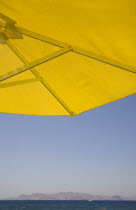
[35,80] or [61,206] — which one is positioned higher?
[35,80]

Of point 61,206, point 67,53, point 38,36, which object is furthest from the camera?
point 61,206

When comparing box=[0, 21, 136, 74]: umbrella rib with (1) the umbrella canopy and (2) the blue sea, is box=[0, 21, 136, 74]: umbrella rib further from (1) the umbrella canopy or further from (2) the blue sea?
(2) the blue sea

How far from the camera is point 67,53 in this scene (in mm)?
2221

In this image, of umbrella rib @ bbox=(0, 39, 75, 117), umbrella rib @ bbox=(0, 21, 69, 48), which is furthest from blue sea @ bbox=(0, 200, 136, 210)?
umbrella rib @ bbox=(0, 21, 69, 48)

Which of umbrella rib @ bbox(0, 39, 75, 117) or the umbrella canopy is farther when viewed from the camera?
umbrella rib @ bbox(0, 39, 75, 117)

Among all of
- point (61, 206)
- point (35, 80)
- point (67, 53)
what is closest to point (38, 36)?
point (67, 53)

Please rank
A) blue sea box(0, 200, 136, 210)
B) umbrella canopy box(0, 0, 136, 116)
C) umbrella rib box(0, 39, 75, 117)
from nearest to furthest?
umbrella canopy box(0, 0, 136, 116) → umbrella rib box(0, 39, 75, 117) → blue sea box(0, 200, 136, 210)

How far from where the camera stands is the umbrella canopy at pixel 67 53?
5.23 feet

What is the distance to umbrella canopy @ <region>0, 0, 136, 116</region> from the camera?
159 cm

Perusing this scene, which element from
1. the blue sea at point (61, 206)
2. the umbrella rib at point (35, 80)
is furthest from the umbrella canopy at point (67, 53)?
the blue sea at point (61, 206)

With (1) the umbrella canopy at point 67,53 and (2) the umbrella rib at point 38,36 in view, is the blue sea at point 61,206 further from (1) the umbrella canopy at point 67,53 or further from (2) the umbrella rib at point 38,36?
(2) the umbrella rib at point 38,36

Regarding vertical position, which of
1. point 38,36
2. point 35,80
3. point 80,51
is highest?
point 38,36

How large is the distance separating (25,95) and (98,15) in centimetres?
158

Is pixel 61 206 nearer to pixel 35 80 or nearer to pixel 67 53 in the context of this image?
pixel 35 80
